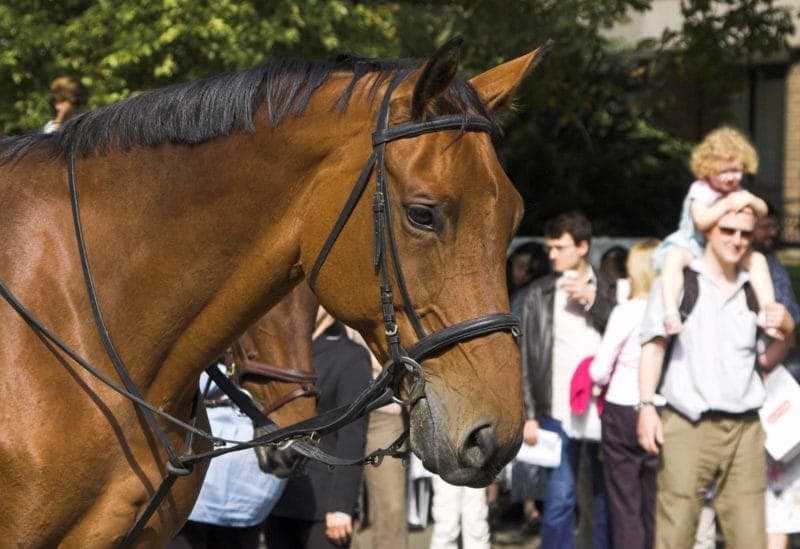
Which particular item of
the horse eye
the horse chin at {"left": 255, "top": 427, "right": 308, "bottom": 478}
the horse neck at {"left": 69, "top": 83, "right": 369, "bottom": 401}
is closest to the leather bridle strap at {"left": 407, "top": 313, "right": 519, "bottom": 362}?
the horse eye

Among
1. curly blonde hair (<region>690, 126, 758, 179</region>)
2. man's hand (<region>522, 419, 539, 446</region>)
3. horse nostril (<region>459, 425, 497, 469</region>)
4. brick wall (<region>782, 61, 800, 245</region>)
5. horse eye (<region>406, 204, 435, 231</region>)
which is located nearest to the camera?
horse nostril (<region>459, 425, 497, 469</region>)

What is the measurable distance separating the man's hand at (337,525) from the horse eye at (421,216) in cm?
327

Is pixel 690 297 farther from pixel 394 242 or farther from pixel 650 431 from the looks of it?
pixel 394 242

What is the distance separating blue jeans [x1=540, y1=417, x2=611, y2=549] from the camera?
25.6ft

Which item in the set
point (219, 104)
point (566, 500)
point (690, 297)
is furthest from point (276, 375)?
point (566, 500)

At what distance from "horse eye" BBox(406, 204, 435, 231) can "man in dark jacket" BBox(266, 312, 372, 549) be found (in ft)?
10.1

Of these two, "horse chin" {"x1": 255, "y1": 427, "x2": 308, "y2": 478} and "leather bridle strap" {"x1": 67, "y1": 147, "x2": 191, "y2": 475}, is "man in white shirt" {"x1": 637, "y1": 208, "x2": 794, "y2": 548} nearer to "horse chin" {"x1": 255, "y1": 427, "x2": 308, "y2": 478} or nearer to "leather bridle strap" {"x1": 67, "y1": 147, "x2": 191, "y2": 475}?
"horse chin" {"x1": 255, "y1": 427, "x2": 308, "y2": 478}

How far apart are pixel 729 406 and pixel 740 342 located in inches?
12.9

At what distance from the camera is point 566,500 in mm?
Result: 7871

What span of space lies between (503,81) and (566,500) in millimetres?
4765

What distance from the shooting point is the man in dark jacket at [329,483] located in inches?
246

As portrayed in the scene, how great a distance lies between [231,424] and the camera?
5.91m

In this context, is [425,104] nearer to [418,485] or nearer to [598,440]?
[598,440]

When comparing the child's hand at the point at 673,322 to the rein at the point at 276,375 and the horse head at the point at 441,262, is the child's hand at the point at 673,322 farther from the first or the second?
the horse head at the point at 441,262
